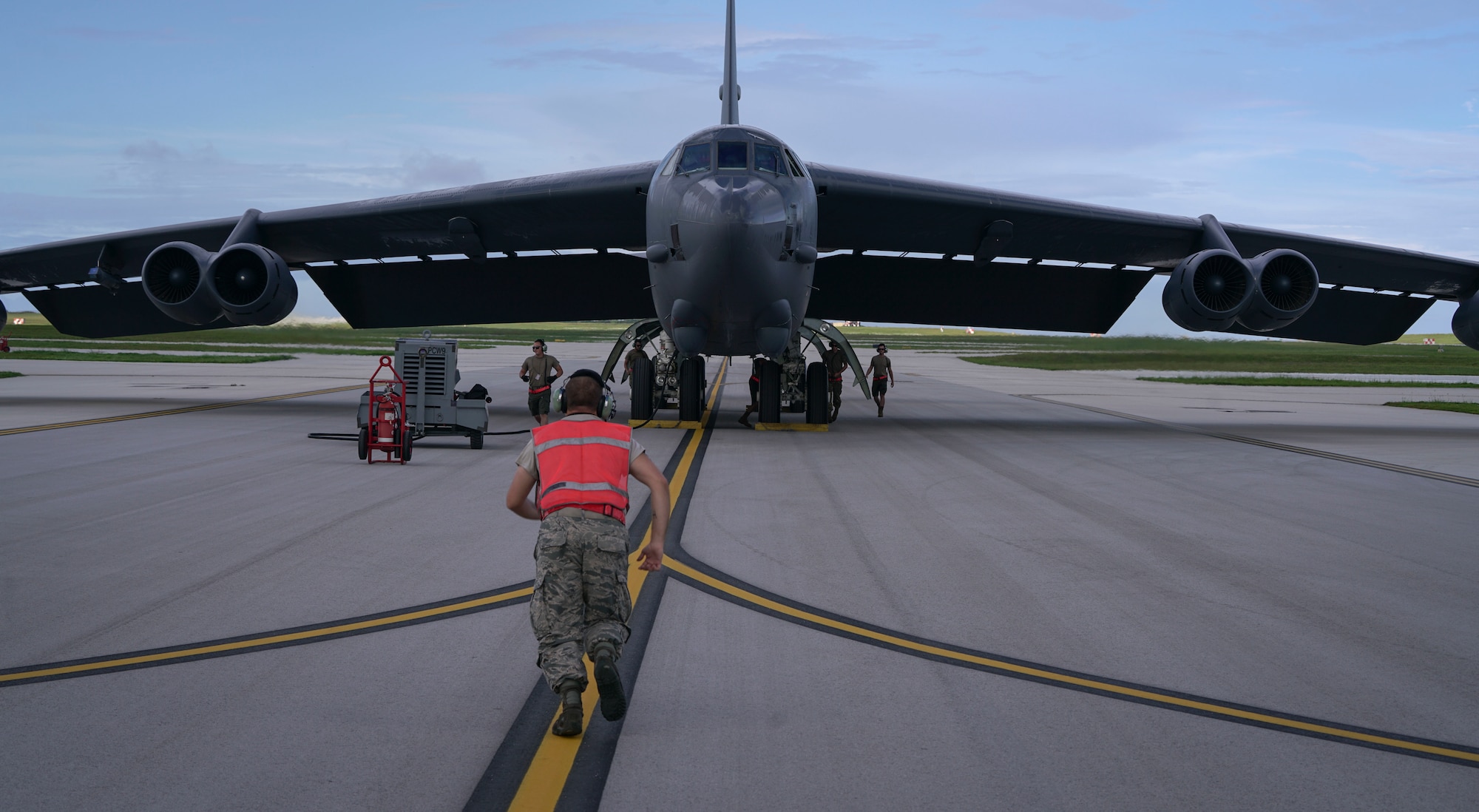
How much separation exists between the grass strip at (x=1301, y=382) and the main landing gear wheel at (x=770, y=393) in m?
24.0

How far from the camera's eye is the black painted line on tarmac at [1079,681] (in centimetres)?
425

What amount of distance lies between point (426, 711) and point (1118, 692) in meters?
2.93

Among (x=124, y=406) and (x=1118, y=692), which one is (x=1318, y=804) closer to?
(x=1118, y=692)

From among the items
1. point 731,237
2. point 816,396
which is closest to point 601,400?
point 731,237

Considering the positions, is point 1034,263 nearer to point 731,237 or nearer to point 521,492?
point 731,237

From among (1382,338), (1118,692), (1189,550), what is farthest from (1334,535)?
(1382,338)

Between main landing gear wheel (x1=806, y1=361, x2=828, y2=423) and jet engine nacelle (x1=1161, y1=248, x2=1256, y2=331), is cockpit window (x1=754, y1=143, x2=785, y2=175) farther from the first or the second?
jet engine nacelle (x1=1161, y1=248, x2=1256, y2=331)

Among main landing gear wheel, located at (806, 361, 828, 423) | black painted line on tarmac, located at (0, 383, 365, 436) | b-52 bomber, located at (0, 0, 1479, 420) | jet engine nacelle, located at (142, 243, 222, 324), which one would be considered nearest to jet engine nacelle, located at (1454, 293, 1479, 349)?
b-52 bomber, located at (0, 0, 1479, 420)

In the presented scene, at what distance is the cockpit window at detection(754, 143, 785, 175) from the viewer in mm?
14578

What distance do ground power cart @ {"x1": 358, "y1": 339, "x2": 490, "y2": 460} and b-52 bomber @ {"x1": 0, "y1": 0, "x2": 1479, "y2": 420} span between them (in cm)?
305

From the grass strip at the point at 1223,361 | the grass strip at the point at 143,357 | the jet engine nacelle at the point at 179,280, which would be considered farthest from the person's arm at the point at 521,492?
Answer: the grass strip at the point at 143,357

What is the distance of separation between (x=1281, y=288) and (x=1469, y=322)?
4.76 meters

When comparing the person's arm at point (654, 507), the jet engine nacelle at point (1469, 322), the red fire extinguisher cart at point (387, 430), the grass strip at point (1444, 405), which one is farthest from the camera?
the grass strip at point (1444, 405)

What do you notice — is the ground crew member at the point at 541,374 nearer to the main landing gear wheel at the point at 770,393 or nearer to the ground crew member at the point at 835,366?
the main landing gear wheel at the point at 770,393
